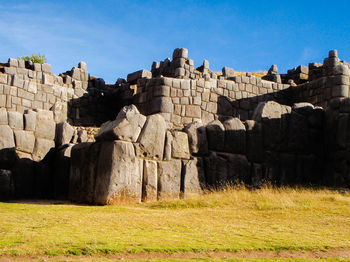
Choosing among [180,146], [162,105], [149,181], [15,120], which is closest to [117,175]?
[149,181]

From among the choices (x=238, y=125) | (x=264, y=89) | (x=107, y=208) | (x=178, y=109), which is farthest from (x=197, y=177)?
(x=264, y=89)

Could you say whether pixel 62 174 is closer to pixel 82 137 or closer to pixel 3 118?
pixel 82 137

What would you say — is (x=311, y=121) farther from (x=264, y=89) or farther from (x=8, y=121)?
(x=8, y=121)

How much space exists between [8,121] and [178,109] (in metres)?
8.78

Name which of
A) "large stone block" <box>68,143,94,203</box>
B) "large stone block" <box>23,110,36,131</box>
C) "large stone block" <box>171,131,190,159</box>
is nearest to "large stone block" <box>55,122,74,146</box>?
"large stone block" <box>23,110,36,131</box>

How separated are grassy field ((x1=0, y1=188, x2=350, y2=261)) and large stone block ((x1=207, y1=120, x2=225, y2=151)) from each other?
6.64 ft

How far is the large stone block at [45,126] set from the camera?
15.7m

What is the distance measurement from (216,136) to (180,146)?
145cm

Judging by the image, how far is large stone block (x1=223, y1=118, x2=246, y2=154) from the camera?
15211mm

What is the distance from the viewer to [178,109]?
71.9ft

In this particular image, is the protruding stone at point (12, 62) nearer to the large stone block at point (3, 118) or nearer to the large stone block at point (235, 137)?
the large stone block at point (3, 118)

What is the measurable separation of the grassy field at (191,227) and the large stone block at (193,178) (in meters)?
0.74

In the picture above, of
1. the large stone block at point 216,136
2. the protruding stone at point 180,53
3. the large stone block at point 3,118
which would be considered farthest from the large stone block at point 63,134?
the protruding stone at point 180,53

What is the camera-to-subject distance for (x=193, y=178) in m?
14.1
